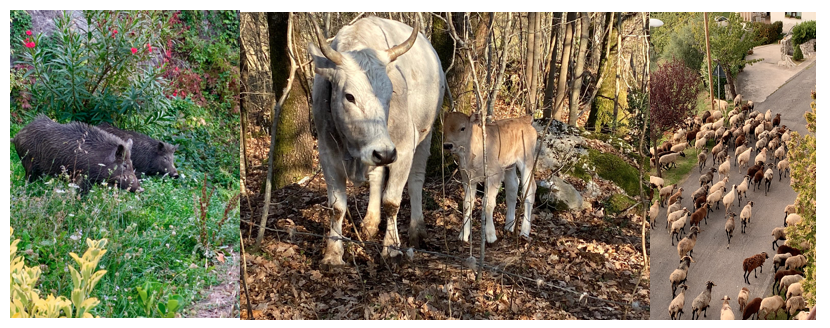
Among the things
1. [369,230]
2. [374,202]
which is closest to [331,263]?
[369,230]

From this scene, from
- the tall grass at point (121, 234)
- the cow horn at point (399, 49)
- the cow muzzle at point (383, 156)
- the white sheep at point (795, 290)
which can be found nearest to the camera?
the cow muzzle at point (383, 156)

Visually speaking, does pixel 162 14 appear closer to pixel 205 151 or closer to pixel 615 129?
pixel 205 151

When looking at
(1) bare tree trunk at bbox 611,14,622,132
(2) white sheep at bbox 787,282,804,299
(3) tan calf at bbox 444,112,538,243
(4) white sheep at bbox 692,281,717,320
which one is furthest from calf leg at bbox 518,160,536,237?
(2) white sheep at bbox 787,282,804,299

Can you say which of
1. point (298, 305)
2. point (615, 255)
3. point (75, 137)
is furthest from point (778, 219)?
point (75, 137)

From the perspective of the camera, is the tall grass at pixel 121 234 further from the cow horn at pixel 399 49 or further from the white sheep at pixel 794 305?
the white sheep at pixel 794 305

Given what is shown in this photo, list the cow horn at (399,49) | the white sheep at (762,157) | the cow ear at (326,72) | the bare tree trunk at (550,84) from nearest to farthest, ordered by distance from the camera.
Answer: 1. the cow ear at (326,72)
2. the cow horn at (399,49)
3. the white sheep at (762,157)
4. the bare tree trunk at (550,84)

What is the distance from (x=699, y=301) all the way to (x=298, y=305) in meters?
2.69

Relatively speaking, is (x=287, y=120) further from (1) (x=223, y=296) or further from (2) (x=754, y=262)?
(2) (x=754, y=262)

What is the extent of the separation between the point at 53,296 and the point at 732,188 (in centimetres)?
471

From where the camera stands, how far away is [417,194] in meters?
4.81

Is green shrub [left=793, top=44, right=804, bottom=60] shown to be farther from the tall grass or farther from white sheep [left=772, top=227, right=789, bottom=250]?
the tall grass

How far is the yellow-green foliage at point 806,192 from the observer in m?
4.83

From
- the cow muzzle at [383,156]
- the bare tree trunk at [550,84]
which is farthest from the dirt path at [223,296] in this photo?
the bare tree trunk at [550,84]

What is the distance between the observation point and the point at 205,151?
16.0ft
